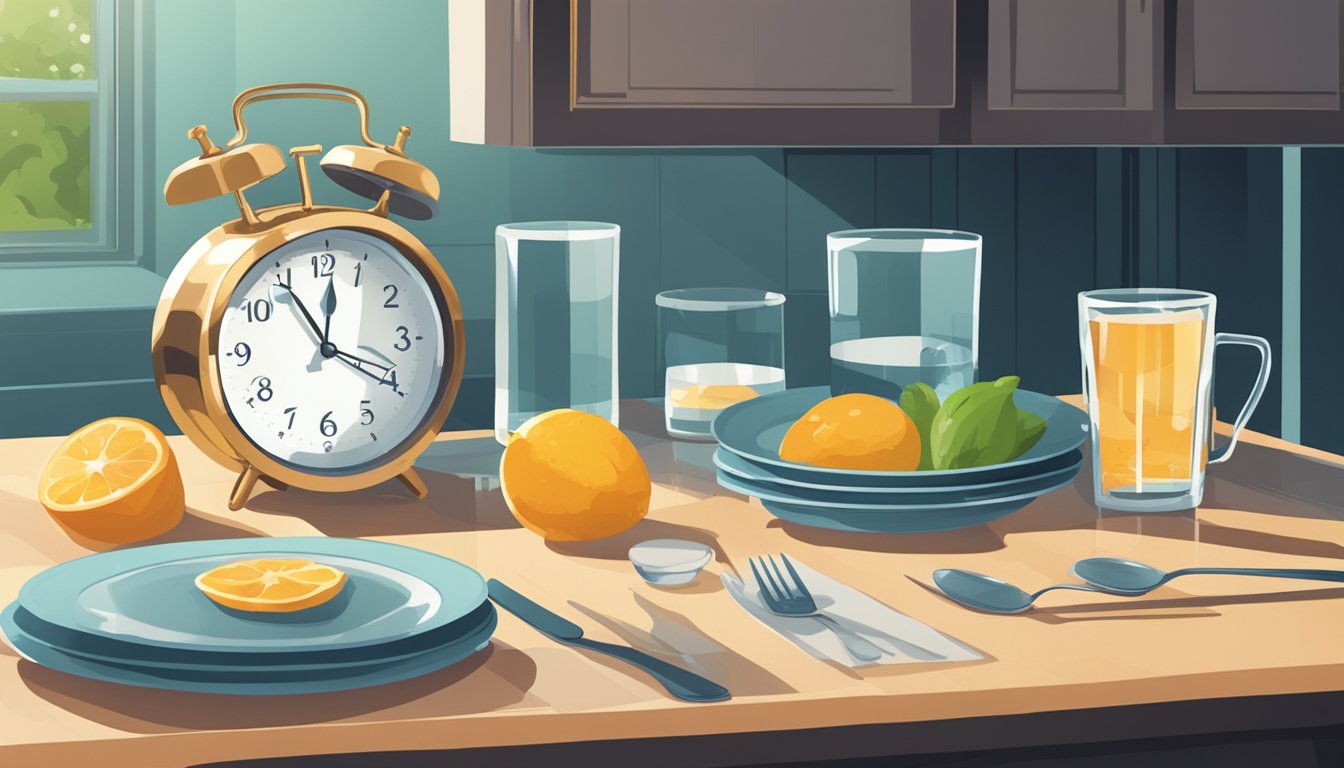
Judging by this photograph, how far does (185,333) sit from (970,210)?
1348 millimetres

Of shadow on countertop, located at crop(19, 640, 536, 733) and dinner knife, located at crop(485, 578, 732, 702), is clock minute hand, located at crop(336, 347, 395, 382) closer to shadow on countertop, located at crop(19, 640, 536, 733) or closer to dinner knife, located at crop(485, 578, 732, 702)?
dinner knife, located at crop(485, 578, 732, 702)

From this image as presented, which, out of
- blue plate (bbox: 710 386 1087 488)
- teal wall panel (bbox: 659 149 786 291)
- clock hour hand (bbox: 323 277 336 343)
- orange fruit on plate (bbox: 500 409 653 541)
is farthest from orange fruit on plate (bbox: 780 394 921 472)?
teal wall panel (bbox: 659 149 786 291)

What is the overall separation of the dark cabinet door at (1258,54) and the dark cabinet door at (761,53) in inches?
11.7

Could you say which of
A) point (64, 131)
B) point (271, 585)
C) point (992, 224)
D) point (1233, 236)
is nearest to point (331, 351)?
point (271, 585)

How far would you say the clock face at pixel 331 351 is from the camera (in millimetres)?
1222

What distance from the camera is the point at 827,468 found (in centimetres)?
116

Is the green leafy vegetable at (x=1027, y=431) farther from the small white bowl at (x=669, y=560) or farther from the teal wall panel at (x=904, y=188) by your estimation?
the teal wall panel at (x=904, y=188)

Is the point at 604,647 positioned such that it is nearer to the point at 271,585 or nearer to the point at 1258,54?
the point at 271,585

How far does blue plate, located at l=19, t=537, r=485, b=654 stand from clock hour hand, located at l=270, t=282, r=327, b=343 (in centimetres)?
27

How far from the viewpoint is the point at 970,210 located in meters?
2.21

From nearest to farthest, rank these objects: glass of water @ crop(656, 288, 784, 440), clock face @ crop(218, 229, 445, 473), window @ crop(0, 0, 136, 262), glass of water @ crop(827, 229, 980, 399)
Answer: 1. clock face @ crop(218, 229, 445, 473)
2. glass of water @ crop(827, 229, 980, 399)
3. glass of water @ crop(656, 288, 784, 440)
4. window @ crop(0, 0, 136, 262)

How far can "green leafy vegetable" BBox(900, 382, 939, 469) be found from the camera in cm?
125

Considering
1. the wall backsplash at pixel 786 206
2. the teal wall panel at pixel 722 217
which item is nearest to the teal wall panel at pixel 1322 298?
the wall backsplash at pixel 786 206

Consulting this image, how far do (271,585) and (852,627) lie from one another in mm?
365
